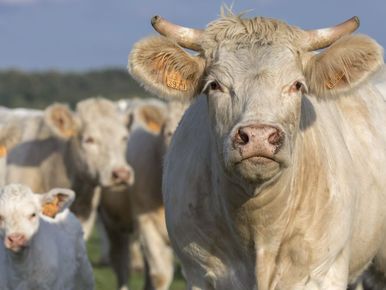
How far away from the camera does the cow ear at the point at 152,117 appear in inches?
554

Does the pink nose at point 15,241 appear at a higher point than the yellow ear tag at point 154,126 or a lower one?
higher

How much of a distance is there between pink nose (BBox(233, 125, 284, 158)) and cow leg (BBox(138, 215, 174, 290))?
7358mm

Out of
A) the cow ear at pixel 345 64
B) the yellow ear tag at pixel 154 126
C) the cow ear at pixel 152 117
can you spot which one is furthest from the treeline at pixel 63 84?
the cow ear at pixel 345 64

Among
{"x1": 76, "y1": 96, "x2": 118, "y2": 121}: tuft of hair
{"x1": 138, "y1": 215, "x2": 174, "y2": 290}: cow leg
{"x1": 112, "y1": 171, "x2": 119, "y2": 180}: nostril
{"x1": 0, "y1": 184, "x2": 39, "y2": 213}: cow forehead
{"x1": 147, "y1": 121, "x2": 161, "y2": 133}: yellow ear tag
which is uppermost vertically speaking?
{"x1": 0, "y1": 184, "x2": 39, "y2": 213}: cow forehead

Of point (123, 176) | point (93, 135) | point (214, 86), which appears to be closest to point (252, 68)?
point (214, 86)

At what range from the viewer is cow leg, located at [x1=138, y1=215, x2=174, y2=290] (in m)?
13.2

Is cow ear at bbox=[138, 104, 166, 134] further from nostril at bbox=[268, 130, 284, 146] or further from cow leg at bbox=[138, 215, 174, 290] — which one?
nostril at bbox=[268, 130, 284, 146]

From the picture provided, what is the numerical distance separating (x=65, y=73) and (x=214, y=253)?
105756mm

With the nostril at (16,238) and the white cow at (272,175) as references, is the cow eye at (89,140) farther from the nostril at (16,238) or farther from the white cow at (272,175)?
the white cow at (272,175)

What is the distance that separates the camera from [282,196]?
6559 mm

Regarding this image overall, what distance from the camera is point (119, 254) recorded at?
14633mm

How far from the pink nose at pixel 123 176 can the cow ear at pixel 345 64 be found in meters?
6.09

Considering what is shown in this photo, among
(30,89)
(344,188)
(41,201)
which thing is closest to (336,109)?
(344,188)

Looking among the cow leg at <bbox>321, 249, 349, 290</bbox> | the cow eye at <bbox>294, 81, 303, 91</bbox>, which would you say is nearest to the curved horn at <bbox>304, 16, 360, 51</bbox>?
the cow eye at <bbox>294, 81, 303, 91</bbox>
